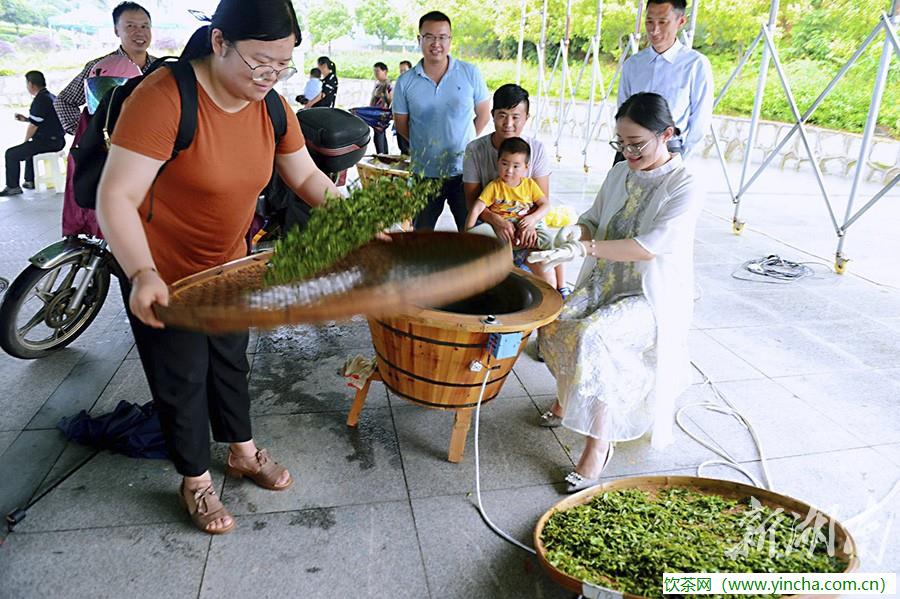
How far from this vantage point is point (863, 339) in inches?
151

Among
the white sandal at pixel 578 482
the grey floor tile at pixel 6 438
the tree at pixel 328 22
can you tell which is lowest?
the grey floor tile at pixel 6 438

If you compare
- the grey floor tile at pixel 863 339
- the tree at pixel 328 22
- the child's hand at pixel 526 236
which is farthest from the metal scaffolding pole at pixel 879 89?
the tree at pixel 328 22

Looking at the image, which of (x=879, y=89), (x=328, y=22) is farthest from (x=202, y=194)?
(x=328, y=22)

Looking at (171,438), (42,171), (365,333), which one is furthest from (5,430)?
(42,171)

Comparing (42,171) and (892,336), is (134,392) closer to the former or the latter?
(892,336)

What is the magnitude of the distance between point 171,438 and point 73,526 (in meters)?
0.48

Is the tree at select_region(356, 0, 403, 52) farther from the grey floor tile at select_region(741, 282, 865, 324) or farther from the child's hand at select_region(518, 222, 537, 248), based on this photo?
the child's hand at select_region(518, 222, 537, 248)

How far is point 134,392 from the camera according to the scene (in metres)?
3.03

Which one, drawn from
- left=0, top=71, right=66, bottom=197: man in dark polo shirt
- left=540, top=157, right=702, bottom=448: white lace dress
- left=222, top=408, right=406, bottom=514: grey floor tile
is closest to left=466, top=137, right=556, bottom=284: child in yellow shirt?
left=540, top=157, right=702, bottom=448: white lace dress

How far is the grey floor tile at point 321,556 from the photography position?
1.94 meters

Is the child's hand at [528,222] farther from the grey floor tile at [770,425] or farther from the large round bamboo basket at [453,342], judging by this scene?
the grey floor tile at [770,425]

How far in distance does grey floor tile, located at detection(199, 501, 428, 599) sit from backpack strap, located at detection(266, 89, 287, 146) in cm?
131

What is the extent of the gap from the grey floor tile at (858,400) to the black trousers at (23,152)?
7895mm

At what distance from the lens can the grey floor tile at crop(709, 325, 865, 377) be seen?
3463 millimetres
